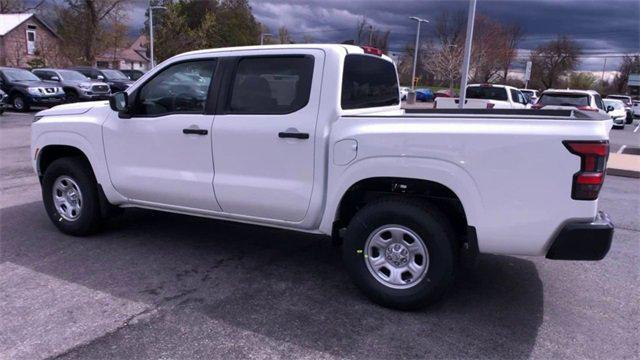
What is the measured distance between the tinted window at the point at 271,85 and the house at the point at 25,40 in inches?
1843

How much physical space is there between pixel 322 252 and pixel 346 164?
1.53 m

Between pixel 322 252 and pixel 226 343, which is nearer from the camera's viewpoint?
pixel 226 343

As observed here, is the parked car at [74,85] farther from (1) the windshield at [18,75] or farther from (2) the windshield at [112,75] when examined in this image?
(2) the windshield at [112,75]

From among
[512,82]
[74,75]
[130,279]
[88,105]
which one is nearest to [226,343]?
[130,279]

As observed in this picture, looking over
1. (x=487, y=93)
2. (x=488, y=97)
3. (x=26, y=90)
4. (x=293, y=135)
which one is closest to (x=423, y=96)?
(x=487, y=93)

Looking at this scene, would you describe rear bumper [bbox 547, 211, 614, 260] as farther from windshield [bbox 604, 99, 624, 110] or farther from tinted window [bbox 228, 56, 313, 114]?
windshield [bbox 604, 99, 624, 110]

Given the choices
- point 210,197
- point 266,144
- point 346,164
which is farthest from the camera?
point 210,197

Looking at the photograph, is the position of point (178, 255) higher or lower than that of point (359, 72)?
lower

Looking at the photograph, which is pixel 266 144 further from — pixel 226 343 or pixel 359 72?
pixel 226 343

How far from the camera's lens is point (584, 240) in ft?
10.8

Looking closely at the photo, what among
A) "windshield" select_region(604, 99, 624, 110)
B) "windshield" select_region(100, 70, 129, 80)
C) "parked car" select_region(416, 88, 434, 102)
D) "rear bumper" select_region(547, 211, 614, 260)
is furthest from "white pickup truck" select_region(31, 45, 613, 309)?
"parked car" select_region(416, 88, 434, 102)

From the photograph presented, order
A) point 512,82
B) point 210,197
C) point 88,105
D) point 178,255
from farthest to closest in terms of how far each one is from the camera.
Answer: point 512,82, point 88,105, point 178,255, point 210,197

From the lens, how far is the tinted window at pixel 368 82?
4.21 metres

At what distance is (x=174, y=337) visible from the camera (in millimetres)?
3391
